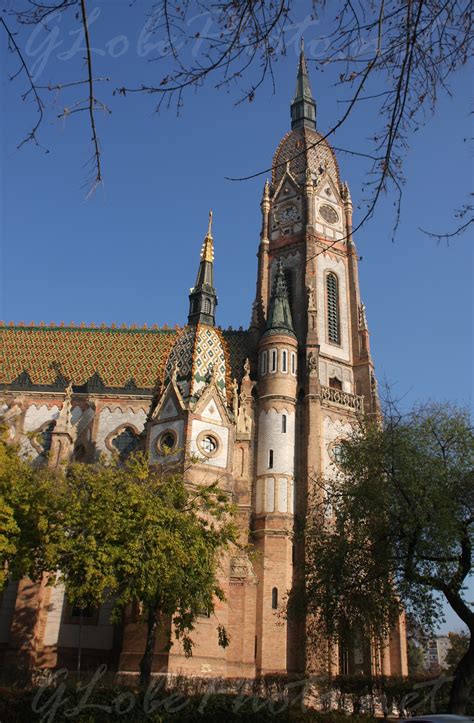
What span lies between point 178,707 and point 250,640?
1598cm

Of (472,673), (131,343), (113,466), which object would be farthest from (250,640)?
(131,343)

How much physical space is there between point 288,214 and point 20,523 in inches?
1192

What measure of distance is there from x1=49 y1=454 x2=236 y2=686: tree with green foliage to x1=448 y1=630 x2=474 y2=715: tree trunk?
8391 mm

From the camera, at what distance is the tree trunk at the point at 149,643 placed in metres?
19.9

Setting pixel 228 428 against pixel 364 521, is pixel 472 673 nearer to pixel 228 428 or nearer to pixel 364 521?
pixel 364 521

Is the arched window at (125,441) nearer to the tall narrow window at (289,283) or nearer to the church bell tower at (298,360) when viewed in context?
the church bell tower at (298,360)

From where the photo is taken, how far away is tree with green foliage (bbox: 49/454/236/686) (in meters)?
20.2

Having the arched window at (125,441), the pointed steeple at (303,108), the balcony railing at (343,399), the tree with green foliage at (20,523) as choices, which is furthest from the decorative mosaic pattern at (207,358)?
the pointed steeple at (303,108)

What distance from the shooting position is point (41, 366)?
43750 mm

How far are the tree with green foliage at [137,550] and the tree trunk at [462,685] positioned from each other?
8391mm

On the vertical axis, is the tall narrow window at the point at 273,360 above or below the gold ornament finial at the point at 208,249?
below

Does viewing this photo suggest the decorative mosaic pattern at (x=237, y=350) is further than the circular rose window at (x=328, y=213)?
No

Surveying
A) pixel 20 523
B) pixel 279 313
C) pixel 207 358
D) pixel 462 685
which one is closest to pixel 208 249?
pixel 279 313

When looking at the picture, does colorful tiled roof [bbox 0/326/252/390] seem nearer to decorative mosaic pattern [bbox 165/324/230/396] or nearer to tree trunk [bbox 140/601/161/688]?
decorative mosaic pattern [bbox 165/324/230/396]
